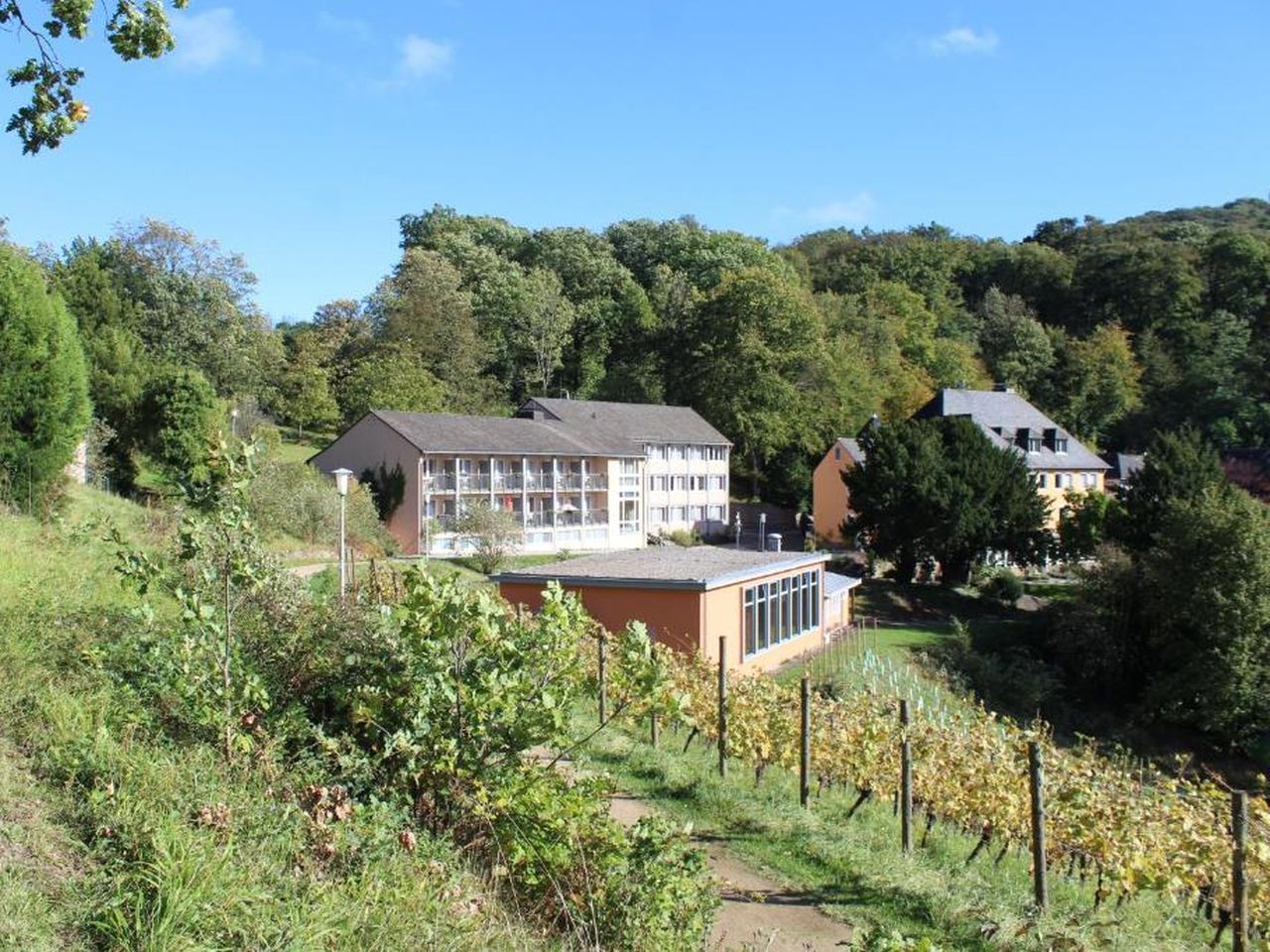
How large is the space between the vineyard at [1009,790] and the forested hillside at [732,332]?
35271 mm

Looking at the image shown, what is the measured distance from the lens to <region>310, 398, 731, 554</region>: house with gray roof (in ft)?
131

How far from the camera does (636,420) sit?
53.8 metres

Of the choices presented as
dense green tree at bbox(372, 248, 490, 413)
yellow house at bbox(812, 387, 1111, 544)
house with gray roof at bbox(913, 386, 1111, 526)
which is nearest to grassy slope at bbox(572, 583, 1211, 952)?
yellow house at bbox(812, 387, 1111, 544)

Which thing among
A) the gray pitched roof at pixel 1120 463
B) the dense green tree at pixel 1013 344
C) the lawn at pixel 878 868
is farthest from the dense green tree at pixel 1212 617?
the dense green tree at pixel 1013 344

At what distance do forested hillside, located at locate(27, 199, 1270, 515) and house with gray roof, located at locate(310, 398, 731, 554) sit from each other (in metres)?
5.89

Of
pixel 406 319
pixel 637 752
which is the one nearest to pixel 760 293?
pixel 406 319

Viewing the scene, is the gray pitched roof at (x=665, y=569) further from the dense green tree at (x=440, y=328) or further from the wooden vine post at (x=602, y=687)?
the dense green tree at (x=440, y=328)

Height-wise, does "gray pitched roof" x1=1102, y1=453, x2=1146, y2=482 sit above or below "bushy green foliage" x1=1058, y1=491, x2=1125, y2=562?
above

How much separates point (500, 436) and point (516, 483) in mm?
2100

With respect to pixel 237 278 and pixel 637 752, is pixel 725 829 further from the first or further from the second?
pixel 237 278

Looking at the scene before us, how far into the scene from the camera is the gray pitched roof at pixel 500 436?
1599 inches

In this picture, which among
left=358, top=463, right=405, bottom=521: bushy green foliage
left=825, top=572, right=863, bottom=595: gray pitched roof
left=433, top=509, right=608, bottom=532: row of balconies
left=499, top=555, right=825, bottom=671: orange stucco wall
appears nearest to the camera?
left=499, top=555, right=825, bottom=671: orange stucco wall

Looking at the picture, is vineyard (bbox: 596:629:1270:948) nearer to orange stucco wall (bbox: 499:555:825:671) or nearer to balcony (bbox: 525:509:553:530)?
orange stucco wall (bbox: 499:555:825:671)

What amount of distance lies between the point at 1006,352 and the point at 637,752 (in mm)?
71511
